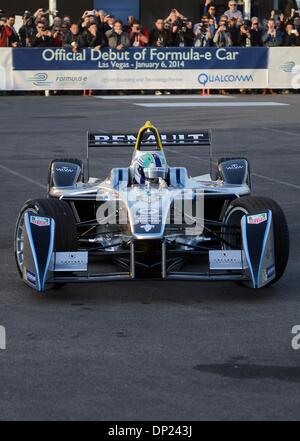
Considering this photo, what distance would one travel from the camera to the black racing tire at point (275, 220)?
29.9ft

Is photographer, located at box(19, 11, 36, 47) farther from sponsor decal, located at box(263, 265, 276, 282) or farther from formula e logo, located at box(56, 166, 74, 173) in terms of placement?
sponsor decal, located at box(263, 265, 276, 282)

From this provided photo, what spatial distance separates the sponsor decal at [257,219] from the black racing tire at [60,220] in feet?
4.53

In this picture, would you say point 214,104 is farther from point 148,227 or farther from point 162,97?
point 148,227

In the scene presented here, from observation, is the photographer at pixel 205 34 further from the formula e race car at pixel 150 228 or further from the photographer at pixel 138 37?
the formula e race car at pixel 150 228

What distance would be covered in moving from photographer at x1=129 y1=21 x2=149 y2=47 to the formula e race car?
19897mm

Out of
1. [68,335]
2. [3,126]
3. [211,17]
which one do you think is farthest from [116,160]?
[211,17]

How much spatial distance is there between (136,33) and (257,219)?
22.6 metres

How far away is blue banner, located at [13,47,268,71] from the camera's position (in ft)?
97.2

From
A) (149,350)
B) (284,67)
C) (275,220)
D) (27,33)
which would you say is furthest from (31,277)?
(27,33)

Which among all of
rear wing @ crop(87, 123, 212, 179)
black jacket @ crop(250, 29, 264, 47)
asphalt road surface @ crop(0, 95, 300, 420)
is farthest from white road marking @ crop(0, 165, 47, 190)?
black jacket @ crop(250, 29, 264, 47)

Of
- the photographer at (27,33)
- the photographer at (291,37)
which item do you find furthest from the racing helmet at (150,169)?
the photographer at (291,37)

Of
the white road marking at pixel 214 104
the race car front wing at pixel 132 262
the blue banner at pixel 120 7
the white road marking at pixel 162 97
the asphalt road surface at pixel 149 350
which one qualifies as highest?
the blue banner at pixel 120 7

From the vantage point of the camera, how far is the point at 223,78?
30.5 metres
